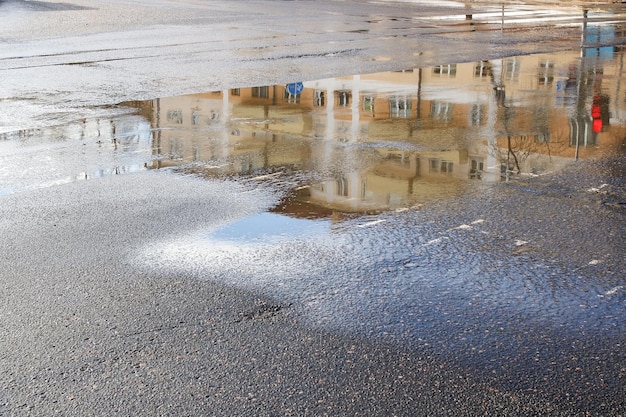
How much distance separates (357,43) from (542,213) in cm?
1486

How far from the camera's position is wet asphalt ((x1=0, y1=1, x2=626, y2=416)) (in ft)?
15.6

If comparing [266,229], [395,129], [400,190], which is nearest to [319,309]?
[266,229]

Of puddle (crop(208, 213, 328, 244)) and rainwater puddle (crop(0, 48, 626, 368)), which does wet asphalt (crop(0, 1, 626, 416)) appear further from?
puddle (crop(208, 213, 328, 244))

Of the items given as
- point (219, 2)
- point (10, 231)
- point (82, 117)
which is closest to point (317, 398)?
point (10, 231)

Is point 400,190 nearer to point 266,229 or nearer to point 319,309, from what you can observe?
point 266,229

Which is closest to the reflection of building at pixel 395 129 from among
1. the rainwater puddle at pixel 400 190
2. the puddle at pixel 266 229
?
the rainwater puddle at pixel 400 190

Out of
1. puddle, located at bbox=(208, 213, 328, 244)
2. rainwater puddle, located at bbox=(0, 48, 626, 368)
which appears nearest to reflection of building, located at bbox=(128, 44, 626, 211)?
rainwater puddle, located at bbox=(0, 48, 626, 368)

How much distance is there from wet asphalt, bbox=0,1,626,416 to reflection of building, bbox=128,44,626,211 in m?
0.70

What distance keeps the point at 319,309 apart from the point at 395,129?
619cm

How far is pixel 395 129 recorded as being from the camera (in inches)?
462

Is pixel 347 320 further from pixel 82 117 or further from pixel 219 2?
pixel 219 2

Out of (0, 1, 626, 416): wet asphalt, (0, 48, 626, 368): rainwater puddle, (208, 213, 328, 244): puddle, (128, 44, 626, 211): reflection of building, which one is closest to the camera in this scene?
(0, 1, 626, 416): wet asphalt

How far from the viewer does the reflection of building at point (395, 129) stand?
366 inches

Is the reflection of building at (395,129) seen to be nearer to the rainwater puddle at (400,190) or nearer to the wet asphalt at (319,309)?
the rainwater puddle at (400,190)
